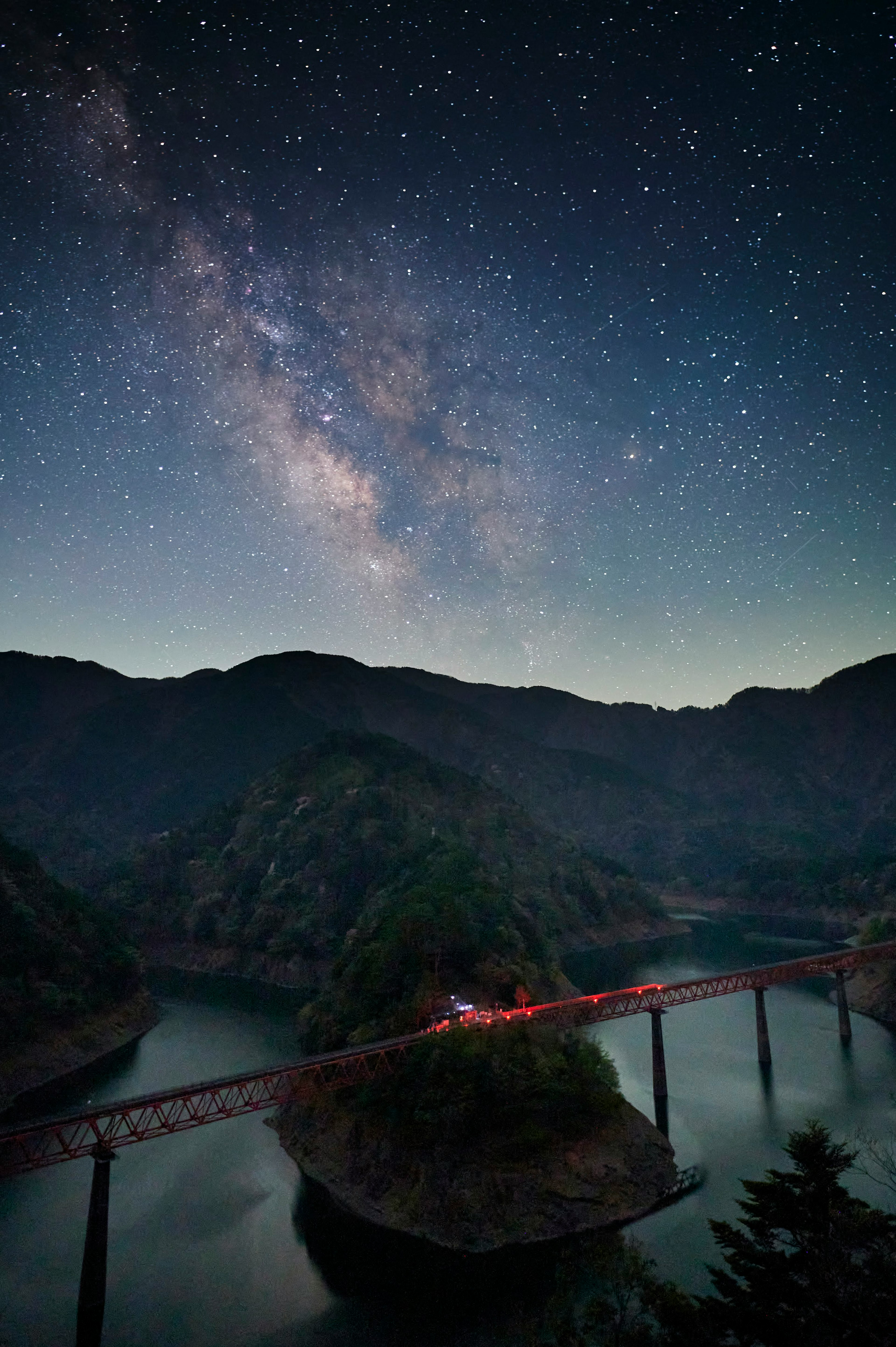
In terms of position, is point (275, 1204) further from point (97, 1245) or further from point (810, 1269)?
point (810, 1269)

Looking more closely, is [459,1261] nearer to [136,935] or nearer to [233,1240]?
[233,1240]

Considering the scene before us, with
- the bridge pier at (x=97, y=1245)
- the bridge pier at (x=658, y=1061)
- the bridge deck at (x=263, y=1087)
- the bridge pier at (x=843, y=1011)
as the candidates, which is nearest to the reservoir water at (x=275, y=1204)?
the bridge pier at (x=97, y=1245)

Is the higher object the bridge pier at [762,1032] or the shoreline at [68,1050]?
the bridge pier at [762,1032]

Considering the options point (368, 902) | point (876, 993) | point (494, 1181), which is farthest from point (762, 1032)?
point (368, 902)

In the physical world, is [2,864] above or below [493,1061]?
above

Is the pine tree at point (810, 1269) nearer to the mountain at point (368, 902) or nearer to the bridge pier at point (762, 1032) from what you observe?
the mountain at point (368, 902)

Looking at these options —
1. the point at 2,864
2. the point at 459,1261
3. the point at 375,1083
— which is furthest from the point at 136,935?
the point at 459,1261
